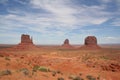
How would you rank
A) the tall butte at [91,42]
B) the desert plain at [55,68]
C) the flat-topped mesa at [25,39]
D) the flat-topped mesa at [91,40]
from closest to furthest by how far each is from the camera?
the desert plain at [55,68]
the flat-topped mesa at [25,39]
the tall butte at [91,42]
the flat-topped mesa at [91,40]

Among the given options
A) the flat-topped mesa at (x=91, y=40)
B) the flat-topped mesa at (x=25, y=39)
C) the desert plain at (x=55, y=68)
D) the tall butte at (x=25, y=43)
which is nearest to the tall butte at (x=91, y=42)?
the flat-topped mesa at (x=91, y=40)

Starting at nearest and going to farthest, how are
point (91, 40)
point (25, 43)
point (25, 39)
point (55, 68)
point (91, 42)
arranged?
point (55, 68) → point (25, 43) → point (25, 39) → point (91, 40) → point (91, 42)

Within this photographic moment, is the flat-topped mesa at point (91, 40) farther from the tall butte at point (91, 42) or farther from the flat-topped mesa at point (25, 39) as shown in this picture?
the flat-topped mesa at point (25, 39)

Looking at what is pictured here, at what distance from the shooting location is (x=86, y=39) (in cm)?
8838

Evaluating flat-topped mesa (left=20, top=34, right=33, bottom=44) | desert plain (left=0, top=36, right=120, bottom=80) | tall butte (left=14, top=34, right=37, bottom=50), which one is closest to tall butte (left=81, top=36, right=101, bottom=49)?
tall butte (left=14, top=34, right=37, bottom=50)

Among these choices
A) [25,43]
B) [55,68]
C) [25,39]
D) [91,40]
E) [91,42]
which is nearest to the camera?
[55,68]

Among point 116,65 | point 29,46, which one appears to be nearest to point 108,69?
point 116,65

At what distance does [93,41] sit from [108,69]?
63.6 metres

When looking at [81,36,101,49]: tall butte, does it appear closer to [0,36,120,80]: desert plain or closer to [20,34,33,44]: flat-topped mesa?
[20,34,33,44]: flat-topped mesa

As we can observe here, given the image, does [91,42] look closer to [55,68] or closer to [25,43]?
[25,43]

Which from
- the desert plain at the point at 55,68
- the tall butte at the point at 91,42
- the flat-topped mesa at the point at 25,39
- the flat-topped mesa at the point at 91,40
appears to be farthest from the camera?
the flat-topped mesa at the point at 91,40

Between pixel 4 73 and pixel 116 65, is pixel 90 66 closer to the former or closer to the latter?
pixel 116 65

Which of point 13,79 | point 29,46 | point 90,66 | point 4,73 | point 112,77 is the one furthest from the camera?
point 29,46

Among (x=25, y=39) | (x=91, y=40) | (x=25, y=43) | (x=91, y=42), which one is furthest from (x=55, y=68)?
(x=91, y=42)
